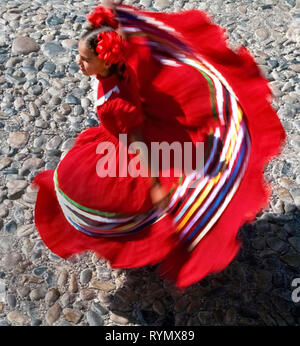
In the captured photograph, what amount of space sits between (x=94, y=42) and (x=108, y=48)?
7cm

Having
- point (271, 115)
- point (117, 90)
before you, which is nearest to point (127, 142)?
point (117, 90)

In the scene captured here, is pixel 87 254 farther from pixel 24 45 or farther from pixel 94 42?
pixel 24 45

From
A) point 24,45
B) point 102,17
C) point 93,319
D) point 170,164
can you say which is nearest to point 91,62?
point 102,17

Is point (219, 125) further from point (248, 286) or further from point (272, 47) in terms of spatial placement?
point (272, 47)

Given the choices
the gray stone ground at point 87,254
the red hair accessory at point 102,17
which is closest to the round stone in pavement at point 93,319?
the gray stone ground at point 87,254

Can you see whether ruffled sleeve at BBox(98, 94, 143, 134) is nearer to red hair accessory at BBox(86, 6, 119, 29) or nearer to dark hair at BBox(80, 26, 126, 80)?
dark hair at BBox(80, 26, 126, 80)

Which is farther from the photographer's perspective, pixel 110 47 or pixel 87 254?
pixel 87 254

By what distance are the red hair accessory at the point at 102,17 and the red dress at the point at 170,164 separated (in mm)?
A: 80

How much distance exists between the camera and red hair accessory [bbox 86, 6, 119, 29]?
8.99 ft

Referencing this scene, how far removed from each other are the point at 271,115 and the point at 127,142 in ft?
2.36

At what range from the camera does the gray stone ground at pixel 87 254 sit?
10.3ft

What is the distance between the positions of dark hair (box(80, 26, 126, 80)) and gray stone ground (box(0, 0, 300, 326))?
109 centimetres

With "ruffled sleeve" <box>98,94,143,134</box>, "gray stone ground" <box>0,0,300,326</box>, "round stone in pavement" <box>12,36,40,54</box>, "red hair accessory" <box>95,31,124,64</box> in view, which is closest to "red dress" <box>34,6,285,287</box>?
"ruffled sleeve" <box>98,94,143,134</box>

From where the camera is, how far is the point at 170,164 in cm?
291
